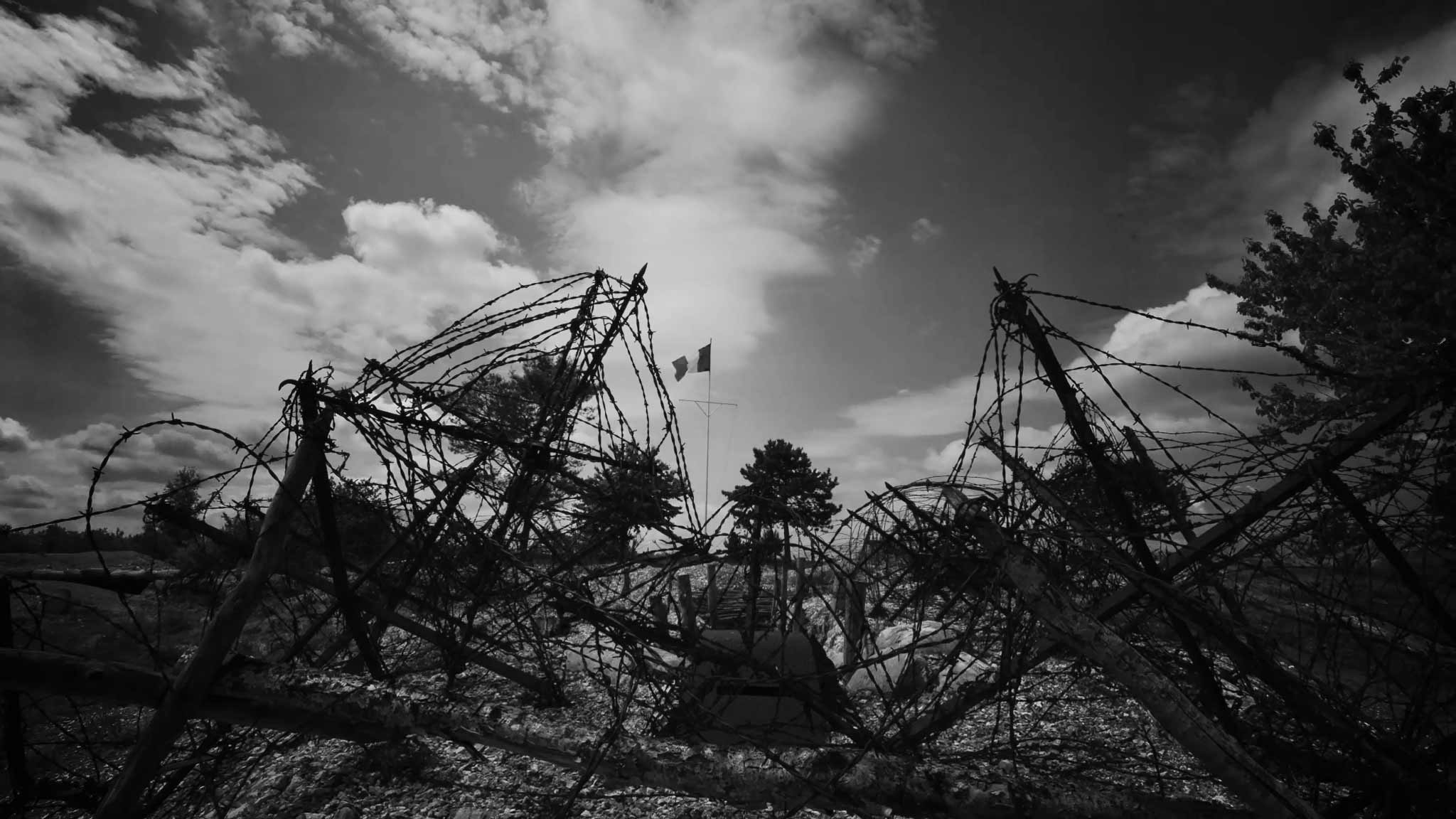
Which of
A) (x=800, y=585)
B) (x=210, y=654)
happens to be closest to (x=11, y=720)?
(x=210, y=654)

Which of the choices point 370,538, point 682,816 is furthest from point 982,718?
point 370,538

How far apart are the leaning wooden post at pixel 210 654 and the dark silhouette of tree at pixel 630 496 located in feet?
3.82

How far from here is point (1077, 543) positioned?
2508mm

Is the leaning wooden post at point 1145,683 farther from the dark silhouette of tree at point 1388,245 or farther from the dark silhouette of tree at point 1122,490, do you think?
the dark silhouette of tree at point 1388,245

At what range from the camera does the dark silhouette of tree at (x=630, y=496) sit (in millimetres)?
2938

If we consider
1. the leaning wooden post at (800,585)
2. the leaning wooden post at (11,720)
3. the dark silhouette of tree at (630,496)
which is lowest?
the leaning wooden post at (11,720)

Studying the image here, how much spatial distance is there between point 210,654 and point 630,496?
168 cm

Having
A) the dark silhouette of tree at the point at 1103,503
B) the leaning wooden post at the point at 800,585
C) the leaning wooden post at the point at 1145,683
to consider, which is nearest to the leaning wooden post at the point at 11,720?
the leaning wooden post at the point at 800,585

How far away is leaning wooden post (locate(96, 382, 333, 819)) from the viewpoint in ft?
7.25

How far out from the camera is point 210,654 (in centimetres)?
230

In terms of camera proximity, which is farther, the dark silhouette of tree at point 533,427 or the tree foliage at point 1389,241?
the tree foliage at point 1389,241

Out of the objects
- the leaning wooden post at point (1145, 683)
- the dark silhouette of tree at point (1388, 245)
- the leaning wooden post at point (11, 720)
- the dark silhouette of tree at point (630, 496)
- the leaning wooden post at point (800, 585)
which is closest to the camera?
the leaning wooden post at point (1145, 683)

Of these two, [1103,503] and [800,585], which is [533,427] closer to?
[800,585]

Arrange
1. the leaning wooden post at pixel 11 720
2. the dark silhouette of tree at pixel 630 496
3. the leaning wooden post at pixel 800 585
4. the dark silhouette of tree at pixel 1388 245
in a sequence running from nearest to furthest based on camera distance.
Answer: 1. the leaning wooden post at pixel 800 585
2. the dark silhouette of tree at pixel 630 496
3. the leaning wooden post at pixel 11 720
4. the dark silhouette of tree at pixel 1388 245
